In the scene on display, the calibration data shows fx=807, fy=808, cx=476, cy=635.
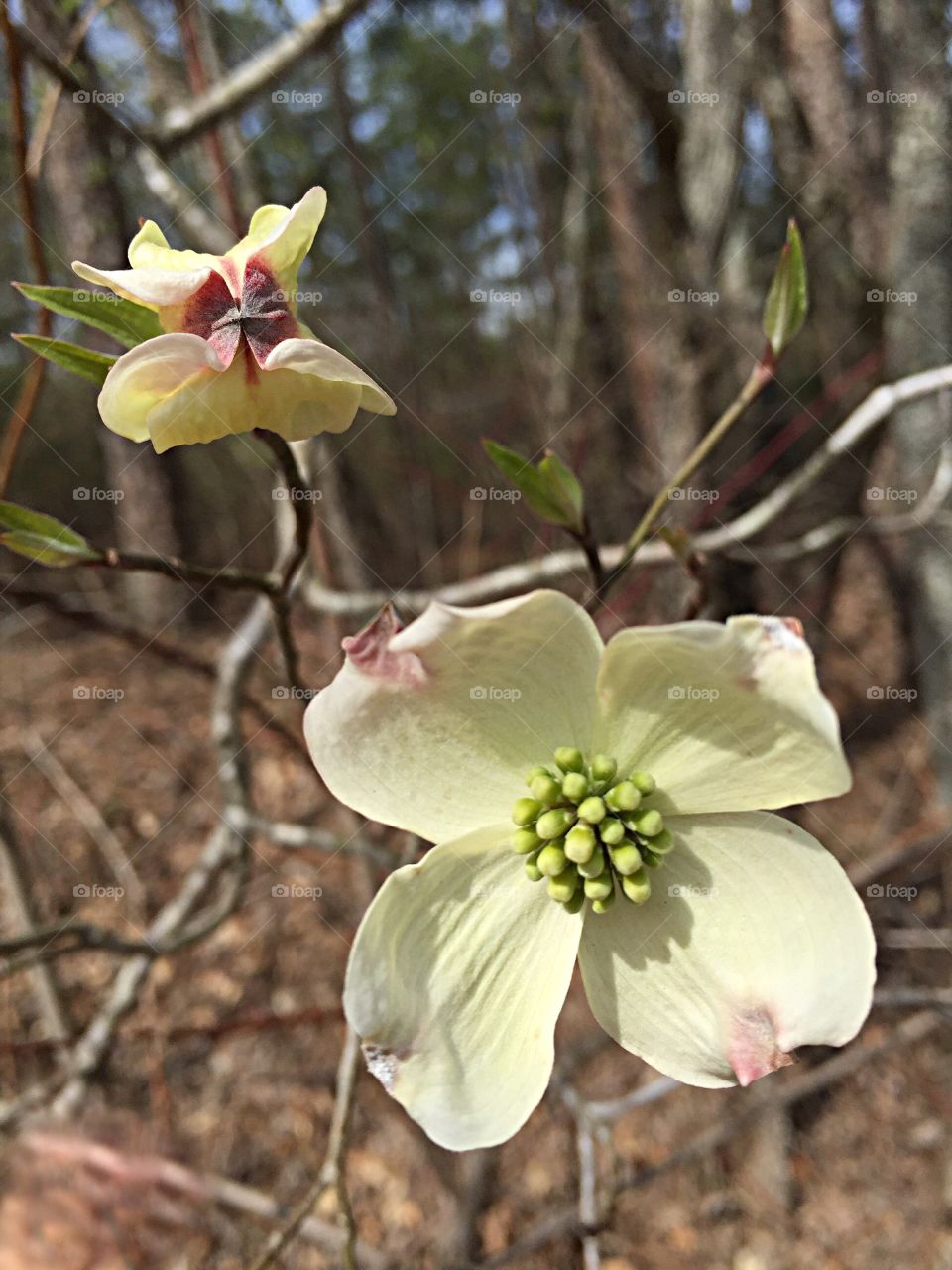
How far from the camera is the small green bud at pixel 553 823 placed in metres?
0.48

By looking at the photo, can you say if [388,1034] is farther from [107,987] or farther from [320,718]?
[107,987]

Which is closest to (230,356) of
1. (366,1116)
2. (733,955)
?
(733,955)

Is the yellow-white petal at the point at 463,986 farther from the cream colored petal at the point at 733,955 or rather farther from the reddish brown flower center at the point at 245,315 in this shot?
the reddish brown flower center at the point at 245,315

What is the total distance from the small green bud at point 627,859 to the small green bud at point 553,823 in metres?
0.03

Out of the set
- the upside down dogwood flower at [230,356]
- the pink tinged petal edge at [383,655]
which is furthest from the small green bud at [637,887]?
the upside down dogwood flower at [230,356]

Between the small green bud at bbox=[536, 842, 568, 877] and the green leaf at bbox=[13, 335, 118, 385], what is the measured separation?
0.36 meters

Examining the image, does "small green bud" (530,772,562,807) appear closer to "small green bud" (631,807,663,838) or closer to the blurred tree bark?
"small green bud" (631,807,663,838)

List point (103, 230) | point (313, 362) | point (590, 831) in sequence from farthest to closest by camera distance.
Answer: point (103, 230)
point (590, 831)
point (313, 362)

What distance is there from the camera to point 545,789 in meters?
0.48

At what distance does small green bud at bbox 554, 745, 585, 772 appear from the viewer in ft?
1.62

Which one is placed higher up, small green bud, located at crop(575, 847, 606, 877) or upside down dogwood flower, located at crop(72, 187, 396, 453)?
upside down dogwood flower, located at crop(72, 187, 396, 453)

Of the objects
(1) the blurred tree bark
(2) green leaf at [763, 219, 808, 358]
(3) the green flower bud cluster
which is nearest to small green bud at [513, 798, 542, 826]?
(3) the green flower bud cluster

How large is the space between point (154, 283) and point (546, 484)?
0.77 feet

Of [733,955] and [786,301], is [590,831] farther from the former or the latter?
[786,301]
